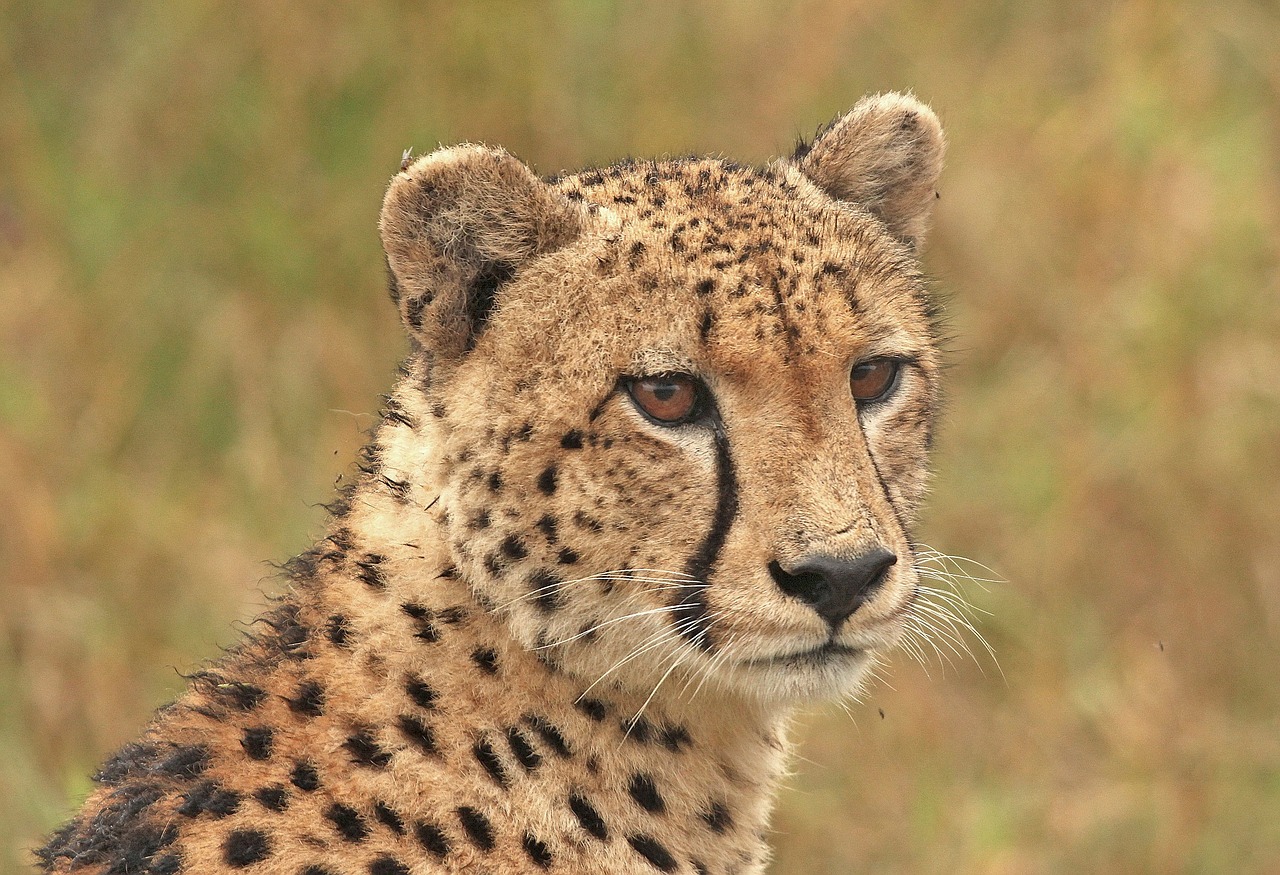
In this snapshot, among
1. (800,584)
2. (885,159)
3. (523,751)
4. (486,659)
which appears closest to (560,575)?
(486,659)

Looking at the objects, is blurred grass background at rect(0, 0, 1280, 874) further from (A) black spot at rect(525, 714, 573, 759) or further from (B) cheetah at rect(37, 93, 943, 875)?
(A) black spot at rect(525, 714, 573, 759)

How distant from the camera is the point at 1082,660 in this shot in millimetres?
4953

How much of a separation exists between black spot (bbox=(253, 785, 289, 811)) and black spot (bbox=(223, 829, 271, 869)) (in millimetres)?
47

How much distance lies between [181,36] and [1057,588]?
3.46 metres

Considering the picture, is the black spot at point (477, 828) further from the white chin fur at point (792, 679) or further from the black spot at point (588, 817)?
the white chin fur at point (792, 679)

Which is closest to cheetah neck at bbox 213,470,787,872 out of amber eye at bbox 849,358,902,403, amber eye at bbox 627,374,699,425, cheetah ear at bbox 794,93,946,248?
amber eye at bbox 627,374,699,425

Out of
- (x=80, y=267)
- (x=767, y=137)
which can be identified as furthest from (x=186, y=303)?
(x=767, y=137)

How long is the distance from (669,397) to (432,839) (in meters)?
0.77

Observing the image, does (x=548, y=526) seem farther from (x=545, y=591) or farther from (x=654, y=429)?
(x=654, y=429)

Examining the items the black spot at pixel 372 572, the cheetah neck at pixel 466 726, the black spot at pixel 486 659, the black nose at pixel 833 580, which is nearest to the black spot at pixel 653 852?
the cheetah neck at pixel 466 726

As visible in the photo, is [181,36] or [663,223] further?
[181,36]

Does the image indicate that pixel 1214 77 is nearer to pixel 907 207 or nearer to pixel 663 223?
pixel 907 207

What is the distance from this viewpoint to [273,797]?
244cm

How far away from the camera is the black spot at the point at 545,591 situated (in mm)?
2611
